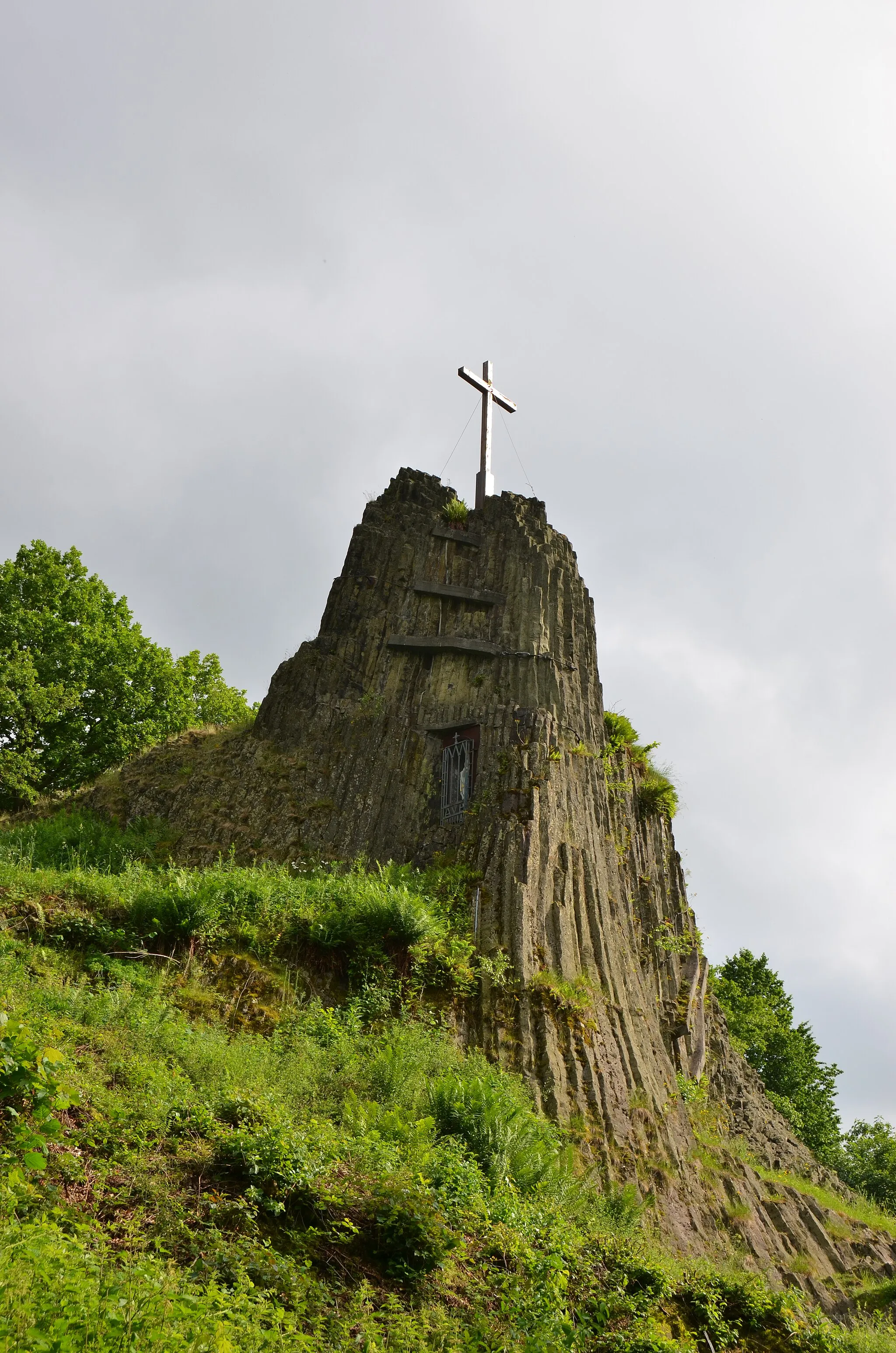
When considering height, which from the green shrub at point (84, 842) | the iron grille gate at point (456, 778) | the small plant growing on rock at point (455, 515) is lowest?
the green shrub at point (84, 842)

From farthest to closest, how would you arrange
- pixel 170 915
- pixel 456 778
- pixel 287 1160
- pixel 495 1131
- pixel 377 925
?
pixel 456 778
pixel 377 925
pixel 170 915
pixel 495 1131
pixel 287 1160

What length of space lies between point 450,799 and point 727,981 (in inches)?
989

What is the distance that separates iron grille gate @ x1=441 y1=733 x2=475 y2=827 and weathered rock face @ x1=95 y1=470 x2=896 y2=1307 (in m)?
0.05

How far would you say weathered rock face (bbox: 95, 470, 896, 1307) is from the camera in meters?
15.0

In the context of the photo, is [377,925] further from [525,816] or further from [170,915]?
[525,816]

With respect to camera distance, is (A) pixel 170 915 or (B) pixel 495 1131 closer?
(B) pixel 495 1131

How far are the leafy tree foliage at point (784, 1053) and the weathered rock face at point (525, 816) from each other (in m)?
12.1

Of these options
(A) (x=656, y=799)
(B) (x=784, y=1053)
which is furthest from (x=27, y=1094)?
(B) (x=784, y=1053)

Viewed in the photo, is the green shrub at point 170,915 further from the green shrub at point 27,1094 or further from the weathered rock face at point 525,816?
the green shrub at point 27,1094

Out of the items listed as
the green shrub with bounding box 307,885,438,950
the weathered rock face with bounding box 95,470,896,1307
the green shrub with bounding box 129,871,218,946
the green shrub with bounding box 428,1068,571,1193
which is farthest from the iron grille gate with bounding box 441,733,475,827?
the green shrub with bounding box 428,1068,571,1193

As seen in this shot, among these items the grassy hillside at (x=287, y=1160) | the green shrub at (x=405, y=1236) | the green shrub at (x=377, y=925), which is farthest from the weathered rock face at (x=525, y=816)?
the green shrub at (x=405, y=1236)

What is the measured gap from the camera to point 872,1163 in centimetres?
3500

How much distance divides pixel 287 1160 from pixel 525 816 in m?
10.0

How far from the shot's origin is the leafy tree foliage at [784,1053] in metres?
34.3
